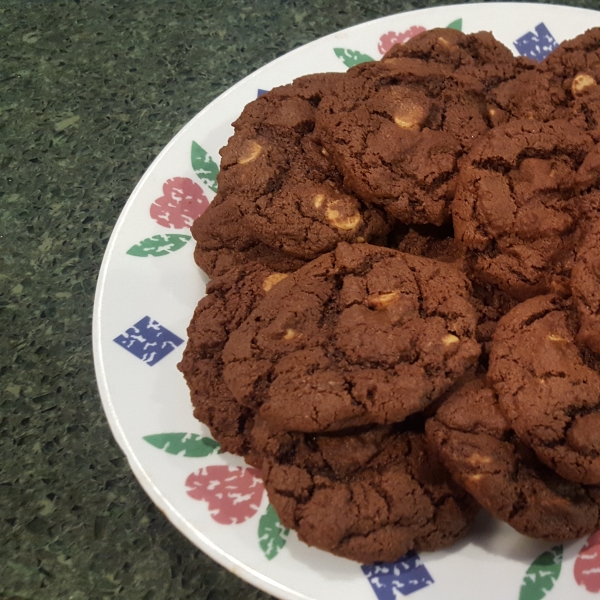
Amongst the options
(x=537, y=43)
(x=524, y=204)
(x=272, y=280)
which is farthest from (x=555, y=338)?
(x=537, y=43)

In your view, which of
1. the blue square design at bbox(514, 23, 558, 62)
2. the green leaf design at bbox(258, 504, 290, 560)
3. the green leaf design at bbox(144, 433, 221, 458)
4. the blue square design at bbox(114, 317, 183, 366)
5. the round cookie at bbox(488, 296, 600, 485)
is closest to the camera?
the round cookie at bbox(488, 296, 600, 485)

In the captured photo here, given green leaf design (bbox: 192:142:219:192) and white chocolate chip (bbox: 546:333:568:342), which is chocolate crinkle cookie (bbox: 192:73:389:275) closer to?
green leaf design (bbox: 192:142:219:192)

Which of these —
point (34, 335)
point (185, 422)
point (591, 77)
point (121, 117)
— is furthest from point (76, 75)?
point (591, 77)

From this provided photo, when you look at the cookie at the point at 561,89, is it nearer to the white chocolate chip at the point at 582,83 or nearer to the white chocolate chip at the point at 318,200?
the white chocolate chip at the point at 582,83

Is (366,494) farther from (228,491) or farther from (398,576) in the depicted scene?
(228,491)

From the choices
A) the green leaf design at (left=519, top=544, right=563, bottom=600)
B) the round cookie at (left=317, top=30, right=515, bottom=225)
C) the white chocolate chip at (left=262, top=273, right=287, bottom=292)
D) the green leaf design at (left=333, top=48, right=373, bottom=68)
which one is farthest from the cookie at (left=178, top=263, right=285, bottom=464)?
the green leaf design at (left=333, top=48, right=373, bottom=68)
